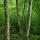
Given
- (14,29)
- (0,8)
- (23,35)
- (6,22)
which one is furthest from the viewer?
(0,8)

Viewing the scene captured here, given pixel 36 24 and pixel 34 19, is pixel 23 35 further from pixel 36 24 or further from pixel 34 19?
pixel 34 19

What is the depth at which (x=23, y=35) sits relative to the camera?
591 centimetres

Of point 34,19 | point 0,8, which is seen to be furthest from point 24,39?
point 0,8

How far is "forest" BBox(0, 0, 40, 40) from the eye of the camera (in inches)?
147

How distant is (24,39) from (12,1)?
5126 millimetres

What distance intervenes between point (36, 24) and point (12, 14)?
194 cm

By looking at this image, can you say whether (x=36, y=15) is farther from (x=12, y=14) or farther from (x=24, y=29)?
(x=24, y=29)

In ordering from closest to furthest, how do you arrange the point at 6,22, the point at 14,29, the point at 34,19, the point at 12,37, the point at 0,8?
the point at 6,22, the point at 12,37, the point at 14,29, the point at 34,19, the point at 0,8

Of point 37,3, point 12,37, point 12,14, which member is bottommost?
point 12,37

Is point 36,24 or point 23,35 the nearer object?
point 23,35

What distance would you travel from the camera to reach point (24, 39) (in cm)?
593

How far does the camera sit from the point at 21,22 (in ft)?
24.5

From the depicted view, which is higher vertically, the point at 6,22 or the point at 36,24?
the point at 6,22

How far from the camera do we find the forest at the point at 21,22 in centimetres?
372
